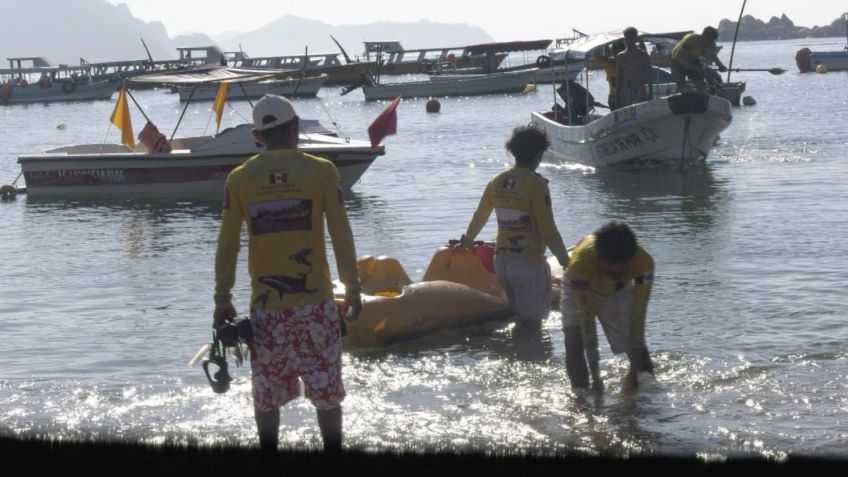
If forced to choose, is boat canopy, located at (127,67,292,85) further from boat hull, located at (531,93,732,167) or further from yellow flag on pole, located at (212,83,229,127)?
boat hull, located at (531,93,732,167)

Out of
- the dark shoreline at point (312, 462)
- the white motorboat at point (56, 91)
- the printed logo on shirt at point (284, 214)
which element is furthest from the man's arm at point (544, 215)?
the white motorboat at point (56, 91)

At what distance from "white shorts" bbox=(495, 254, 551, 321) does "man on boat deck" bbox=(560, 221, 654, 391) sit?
63.0 inches

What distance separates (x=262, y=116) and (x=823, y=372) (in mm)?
4544

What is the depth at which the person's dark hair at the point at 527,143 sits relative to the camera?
28.5ft

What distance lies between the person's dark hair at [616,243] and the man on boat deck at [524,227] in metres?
1.71

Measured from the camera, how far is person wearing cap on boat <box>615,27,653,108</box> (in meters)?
21.0

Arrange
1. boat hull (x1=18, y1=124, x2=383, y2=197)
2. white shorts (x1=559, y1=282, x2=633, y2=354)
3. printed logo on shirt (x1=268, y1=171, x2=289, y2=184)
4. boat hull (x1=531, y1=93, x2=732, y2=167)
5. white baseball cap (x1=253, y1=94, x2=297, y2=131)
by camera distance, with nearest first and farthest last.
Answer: printed logo on shirt (x1=268, y1=171, x2=289, y2=184)
white baseball cap (x1=253, y1=94, x2=297, y2=131)
white shorts (x1=559, y1=282, x2=633, y2=354)
boat hull (x1=18, y1=124, x2=383, y2=197)
boat hull (x1=531, y1=93, x2=732, y2=167)

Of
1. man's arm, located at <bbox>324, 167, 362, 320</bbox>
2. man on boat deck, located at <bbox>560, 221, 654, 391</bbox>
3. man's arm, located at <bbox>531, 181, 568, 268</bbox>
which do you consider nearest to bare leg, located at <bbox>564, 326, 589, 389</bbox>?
man on boat deck, located at <bbox>560, 221, 654, 391</bbox>

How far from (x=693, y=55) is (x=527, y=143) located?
13076 mm

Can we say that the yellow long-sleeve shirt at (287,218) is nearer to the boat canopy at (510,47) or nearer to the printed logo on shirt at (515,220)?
the printed logo on shirt at (515,220)

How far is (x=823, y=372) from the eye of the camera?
862 cm

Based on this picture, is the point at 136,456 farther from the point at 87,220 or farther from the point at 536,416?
the point at 87,220

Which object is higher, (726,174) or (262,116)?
(262,116)

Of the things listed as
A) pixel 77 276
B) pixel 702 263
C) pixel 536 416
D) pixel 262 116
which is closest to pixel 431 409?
pixel 536 416
